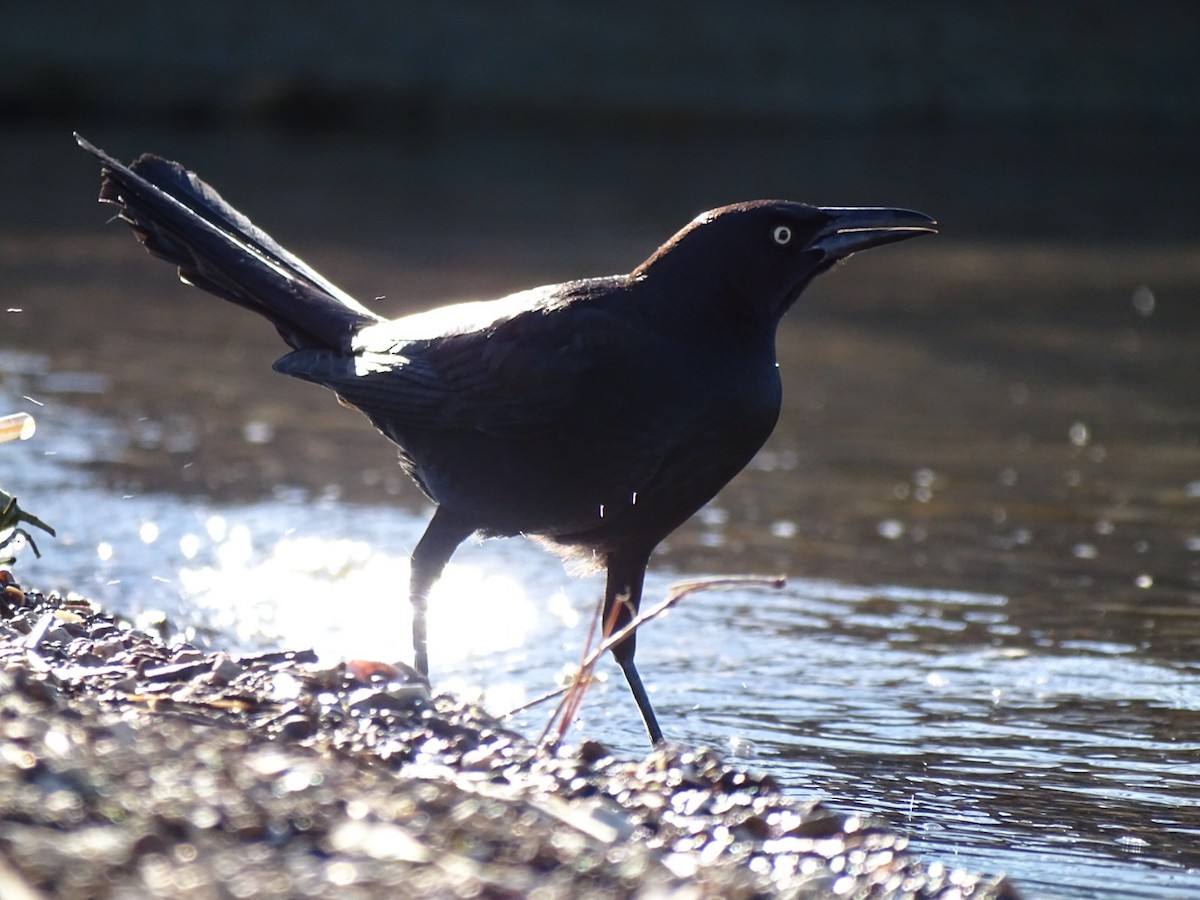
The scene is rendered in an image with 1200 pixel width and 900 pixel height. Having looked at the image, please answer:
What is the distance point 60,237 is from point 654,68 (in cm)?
1367

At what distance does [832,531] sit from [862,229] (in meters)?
2.65

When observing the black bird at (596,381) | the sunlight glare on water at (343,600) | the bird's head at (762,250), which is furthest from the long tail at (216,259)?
the bird's head at (762,250)

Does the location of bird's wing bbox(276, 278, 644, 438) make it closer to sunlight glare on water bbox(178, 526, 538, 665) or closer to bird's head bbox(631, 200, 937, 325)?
bird's head bbox(631, 200, 937, 325)

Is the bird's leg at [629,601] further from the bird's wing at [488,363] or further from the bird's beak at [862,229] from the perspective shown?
the bird's beak at [862,229]

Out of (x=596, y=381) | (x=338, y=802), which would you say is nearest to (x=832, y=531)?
(x=596, y=381)

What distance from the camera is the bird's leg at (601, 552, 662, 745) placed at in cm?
454

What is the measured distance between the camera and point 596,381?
4.32 metres

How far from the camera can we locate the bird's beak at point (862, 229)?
4555 mm

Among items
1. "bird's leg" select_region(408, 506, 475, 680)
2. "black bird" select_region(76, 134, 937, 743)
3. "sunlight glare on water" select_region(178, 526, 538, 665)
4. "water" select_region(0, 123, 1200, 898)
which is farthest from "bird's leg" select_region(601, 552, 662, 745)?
"sunlight glare on water" select_region(178, 526, 538, 665)

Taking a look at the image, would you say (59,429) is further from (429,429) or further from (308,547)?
(429,429)

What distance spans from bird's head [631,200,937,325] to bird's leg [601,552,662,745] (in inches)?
27.1

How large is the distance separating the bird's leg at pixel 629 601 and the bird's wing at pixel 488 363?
424 millimetres

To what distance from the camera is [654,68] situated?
26500 millimetres

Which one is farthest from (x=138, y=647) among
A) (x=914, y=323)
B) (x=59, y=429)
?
(x=914, y=323)
